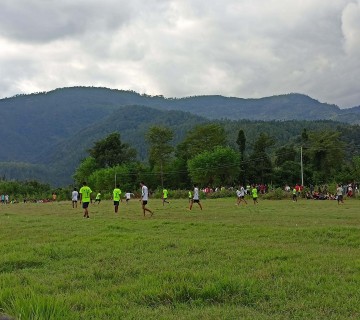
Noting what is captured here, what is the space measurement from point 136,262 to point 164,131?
90735mm

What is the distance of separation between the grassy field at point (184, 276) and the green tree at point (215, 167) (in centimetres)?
7099

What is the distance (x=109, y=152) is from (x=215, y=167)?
118ft

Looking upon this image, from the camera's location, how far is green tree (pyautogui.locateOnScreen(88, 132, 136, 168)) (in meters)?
110

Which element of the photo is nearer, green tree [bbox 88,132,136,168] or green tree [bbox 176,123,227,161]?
green tree [bbox 176,123,227,161]

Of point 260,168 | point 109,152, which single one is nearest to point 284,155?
point 260,168

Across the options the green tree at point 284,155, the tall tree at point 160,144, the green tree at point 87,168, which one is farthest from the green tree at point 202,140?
the green tree at point 87,168

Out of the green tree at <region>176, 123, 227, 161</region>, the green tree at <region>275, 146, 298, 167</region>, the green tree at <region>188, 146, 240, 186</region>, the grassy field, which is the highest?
the green tree at <region>176, 123, 227, 161</region>

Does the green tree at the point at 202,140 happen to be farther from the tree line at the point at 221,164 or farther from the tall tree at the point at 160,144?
the tall tree at the point at 160,144

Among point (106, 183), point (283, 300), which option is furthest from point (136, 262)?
point (106, 183)

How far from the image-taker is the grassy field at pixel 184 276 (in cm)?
568

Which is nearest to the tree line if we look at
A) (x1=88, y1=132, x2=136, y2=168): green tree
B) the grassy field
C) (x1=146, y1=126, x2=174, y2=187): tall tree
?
(x1=146, y1=126, x2=174, y2=187): tall tree

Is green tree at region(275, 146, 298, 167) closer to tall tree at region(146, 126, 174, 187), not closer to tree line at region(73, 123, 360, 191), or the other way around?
tree line at region(73, 123, 360, 191)

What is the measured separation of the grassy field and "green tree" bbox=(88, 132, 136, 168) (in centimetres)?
9825

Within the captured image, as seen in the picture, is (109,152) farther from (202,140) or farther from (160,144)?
(202,140)
